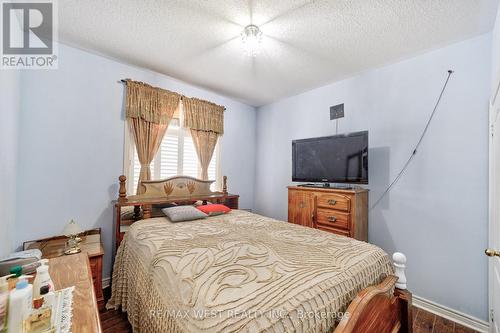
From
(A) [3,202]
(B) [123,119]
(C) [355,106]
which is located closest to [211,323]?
(A) [3,202]

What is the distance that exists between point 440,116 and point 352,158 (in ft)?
3.14

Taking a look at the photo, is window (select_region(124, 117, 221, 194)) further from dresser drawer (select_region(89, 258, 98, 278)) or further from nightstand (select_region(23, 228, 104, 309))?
dresser drawer (select_region(89, 258, 98, 278))

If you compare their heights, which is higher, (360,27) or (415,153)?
(360,27)

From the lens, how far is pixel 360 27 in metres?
1.96

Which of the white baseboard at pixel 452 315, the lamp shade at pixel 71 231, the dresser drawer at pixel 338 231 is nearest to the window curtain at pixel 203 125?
the lamp shade at pixel 71 231

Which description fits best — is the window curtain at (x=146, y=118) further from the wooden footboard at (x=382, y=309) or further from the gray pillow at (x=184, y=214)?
the wooden footboard at (x=382, y=309)

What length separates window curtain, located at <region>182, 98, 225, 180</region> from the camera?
10.8 ft

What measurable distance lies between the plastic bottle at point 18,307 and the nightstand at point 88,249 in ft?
3.82

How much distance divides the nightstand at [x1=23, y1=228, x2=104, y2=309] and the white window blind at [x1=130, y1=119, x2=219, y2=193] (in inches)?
30.7

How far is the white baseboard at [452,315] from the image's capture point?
6.27 feet

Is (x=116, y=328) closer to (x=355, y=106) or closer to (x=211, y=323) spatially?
(x=211, y=323)

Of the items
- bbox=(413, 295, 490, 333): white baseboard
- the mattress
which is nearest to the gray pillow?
the mattress

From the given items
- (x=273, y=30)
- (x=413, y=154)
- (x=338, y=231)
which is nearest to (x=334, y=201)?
(x=338, y=231)

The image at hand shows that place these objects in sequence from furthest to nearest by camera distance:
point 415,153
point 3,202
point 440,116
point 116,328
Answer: point 415,153 → point 440,116 → point 116,328 → point 3,202
